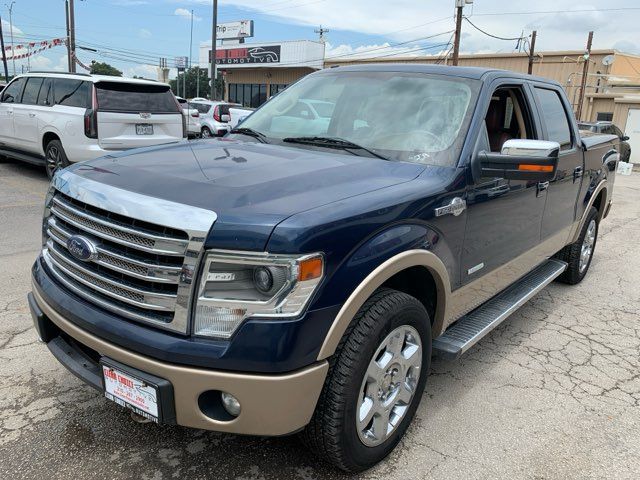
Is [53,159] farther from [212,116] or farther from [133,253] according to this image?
[212,116]

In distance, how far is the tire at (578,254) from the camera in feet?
17.3

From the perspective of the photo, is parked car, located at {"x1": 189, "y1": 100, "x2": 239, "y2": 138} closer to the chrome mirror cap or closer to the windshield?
the windshield

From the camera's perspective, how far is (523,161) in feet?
9.11

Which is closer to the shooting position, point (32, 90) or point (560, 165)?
point (560, 165)

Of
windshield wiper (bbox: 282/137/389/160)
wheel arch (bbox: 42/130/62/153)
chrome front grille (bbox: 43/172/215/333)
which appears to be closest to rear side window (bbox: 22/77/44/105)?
wheel arch (bbox: 42/130/62/153)

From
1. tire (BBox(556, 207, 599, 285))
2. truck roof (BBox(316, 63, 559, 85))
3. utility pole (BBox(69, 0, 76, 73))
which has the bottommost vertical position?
tire (BBox(556, 207, 599, 285))

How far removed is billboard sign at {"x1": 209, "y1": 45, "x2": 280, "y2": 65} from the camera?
42.4 meters

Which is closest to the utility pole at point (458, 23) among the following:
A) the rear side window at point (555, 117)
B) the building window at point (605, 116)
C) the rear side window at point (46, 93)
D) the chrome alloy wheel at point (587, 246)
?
the building window at point (605, 116)

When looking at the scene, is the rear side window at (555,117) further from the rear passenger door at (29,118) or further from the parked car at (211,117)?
the parked car at (211,117)

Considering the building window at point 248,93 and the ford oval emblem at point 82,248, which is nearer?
the ford oval emblem at point 82,248

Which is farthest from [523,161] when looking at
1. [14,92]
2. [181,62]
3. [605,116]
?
[181,62]

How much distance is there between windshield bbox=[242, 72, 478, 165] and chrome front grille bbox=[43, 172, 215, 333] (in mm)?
1371

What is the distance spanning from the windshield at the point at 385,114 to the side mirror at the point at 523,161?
0.62 ft

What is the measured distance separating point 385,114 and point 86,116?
635 centimetres
